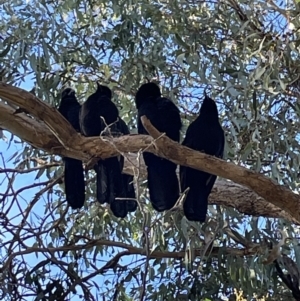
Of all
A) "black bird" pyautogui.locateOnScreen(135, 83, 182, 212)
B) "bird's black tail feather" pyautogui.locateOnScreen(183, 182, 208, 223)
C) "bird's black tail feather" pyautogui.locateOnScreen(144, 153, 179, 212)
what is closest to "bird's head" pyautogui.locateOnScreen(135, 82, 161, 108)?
"black bird" pyautogui.locateOnScreen(135, 83, 182, 212)

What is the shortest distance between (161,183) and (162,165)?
0.20ft

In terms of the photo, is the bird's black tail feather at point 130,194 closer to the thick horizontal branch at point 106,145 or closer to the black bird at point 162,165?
the black bird at point 162,165

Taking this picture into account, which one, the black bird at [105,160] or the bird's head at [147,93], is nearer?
the black bird at [105,160]

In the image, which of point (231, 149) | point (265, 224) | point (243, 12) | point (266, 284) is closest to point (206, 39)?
point (243, 12)

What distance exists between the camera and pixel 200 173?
253 cm

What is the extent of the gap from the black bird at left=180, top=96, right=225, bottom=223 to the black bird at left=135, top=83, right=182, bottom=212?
2.2 inches

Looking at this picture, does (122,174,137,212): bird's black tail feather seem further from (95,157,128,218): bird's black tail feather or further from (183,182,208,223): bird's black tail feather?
(183,182,208,223): bird's black tail feather

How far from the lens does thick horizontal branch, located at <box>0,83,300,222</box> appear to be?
2.23 m

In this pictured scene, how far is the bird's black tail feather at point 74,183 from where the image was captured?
263 cm

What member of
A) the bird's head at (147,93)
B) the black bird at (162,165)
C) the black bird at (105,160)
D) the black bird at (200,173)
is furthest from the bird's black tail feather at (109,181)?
the bird's head at (147,93)

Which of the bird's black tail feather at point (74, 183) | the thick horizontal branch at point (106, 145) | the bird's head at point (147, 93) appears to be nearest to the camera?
the thick horizontal branch at point (106, 145)

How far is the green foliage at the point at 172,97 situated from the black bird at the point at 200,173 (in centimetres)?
17

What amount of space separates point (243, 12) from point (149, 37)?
414 millimetres

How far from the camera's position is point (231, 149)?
3117 millimetres
